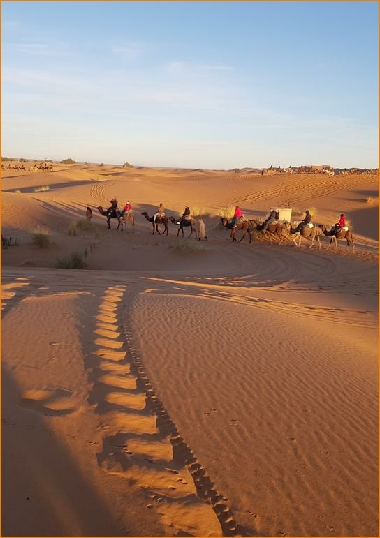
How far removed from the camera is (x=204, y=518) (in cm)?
348

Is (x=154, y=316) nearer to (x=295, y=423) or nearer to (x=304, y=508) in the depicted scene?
(x=295, y=423)

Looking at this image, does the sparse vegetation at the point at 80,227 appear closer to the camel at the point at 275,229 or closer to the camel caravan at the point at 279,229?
the camel caravan at the point at 279,229

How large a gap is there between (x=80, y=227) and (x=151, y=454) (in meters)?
20.3

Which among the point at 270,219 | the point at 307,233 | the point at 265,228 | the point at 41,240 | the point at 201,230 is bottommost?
the point at 41,240

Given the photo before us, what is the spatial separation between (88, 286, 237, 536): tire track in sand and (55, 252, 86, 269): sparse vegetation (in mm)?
11200

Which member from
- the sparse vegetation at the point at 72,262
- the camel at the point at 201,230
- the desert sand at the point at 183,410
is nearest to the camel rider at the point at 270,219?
the camel at the point at 201,230

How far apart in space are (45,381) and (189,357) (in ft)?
6.50

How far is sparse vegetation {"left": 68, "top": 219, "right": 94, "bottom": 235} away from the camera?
75.7ft

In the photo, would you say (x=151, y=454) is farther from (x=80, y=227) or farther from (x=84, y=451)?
(x=80, y=227)

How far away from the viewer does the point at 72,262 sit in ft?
56.2

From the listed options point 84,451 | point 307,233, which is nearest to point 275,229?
point 307,233

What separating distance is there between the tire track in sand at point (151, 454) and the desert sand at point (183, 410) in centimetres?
2

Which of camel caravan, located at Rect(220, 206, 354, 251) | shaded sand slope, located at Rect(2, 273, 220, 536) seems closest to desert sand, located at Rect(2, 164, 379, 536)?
shaded sand slope, located at Rect(2, 273, 220, 536)

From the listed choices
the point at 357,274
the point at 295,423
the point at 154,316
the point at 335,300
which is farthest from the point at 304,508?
Answer: the point at 357,274
